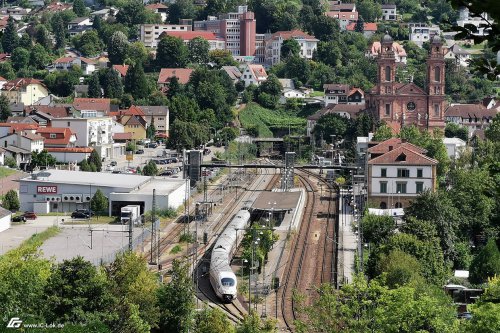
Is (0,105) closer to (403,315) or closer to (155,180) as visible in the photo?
(155,180)

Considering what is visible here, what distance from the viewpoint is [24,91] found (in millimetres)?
58625

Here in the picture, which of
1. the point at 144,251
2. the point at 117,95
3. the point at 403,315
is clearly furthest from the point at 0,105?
the point at 403,315

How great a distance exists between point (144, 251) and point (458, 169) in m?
13.3

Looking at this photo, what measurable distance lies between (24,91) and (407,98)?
20.6 metres

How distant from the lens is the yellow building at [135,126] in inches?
2061

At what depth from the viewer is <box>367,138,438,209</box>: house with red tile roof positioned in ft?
109

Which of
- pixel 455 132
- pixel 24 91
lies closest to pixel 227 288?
pixel 455 132

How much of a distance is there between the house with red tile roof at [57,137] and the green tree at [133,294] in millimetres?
26995

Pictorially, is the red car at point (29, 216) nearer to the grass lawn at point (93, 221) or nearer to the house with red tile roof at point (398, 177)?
the grass lawn at point (93, 221)

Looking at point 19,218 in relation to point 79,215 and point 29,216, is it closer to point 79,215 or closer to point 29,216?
point 29,216

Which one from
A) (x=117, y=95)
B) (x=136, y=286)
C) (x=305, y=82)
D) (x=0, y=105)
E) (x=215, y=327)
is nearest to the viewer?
(x=215, y=327)

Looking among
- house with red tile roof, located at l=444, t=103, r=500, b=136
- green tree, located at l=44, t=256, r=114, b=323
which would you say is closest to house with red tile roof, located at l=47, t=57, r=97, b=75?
house with red tile roof, located at l=444, t=103, r=500, b=136

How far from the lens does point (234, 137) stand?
2104 inches

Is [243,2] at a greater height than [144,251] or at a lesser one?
greater
